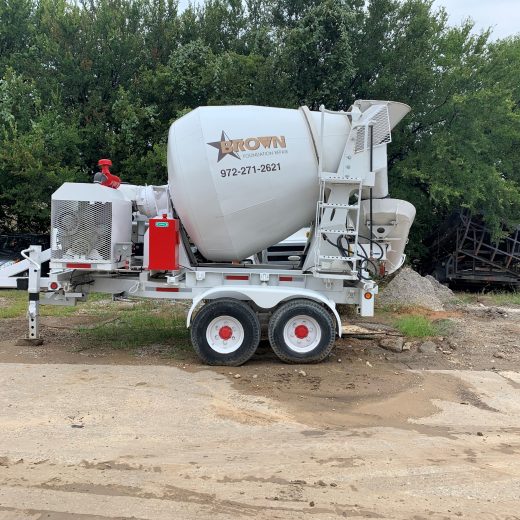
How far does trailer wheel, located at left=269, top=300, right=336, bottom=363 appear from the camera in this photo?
725 cm

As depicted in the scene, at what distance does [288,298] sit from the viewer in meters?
7.37

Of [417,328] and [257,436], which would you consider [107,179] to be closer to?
[257,436]

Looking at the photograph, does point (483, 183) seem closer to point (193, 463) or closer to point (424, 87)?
point (424, 87)

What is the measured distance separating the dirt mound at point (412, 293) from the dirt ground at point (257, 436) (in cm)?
451

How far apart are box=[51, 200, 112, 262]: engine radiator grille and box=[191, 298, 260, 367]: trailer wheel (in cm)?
159

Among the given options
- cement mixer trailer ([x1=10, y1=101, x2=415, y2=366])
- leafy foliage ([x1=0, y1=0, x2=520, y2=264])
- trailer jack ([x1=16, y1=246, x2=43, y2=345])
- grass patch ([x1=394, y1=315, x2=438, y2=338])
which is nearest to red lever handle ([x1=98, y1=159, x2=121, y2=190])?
cement mixer trailer ([x1=10, y1=101, x2=415, y2=366])

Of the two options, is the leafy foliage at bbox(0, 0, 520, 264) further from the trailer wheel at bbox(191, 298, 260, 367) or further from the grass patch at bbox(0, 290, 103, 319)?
the trailer wheel at bbox(191, 298, 260, 367)

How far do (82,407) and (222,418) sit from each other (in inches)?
58.1

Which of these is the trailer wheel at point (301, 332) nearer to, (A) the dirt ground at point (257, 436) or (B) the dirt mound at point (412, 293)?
(A) the dirt ground at point (257, 436)

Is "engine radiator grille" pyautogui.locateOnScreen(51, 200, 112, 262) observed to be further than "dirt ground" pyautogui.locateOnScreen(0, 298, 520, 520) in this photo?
Yes

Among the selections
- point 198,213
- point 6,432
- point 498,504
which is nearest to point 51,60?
point 198,213

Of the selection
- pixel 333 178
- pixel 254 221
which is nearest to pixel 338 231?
pixel 333 178

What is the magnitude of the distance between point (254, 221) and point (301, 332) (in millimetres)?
1657

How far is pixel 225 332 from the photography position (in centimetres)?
733
